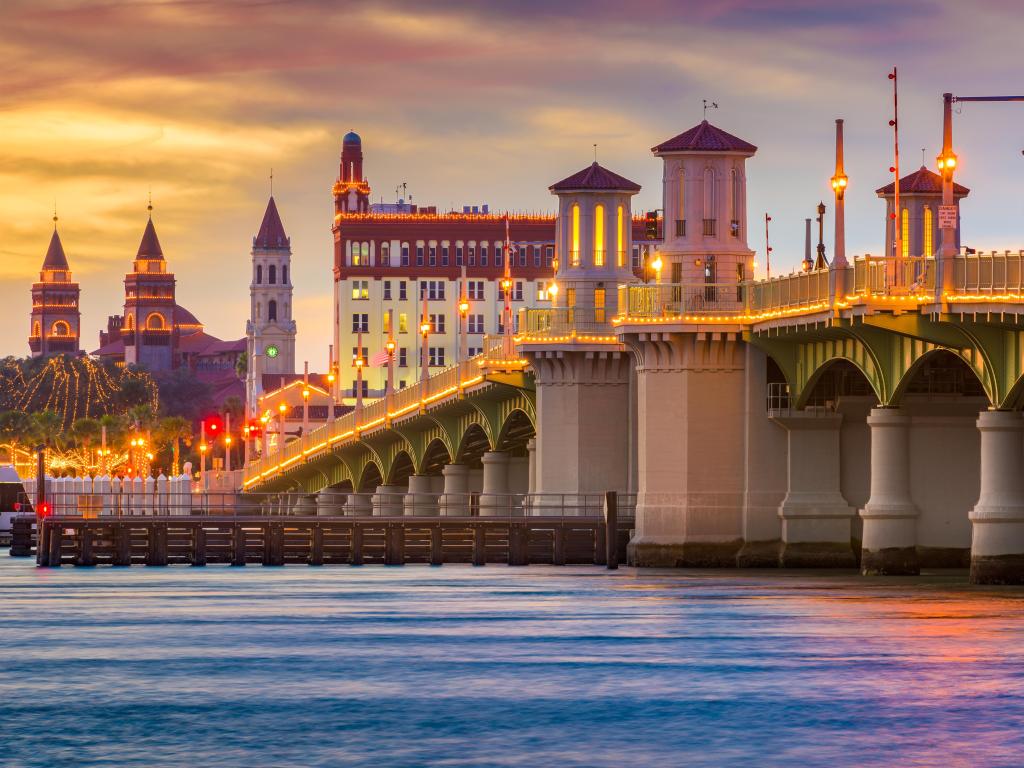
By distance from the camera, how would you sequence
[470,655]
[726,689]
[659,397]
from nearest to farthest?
[726,689] < [470,655] < [659,397]

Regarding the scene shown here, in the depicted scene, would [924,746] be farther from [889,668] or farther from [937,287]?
[937,287]

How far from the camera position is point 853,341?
312 feet

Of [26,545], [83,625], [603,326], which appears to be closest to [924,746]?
[83,625]

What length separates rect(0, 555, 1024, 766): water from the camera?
5138cm


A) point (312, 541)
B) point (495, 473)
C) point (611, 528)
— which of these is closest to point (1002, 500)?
point (611, 528)

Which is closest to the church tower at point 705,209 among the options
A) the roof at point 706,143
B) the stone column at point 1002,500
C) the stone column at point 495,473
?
the roof at point 706,143

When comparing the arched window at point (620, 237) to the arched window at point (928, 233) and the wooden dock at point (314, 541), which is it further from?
the arched window at point (928, 233)

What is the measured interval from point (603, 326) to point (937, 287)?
3335 cm

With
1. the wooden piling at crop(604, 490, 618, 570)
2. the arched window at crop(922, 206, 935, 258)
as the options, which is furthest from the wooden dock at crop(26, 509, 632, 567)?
the arched window at crop(922, 206, 935, 258)

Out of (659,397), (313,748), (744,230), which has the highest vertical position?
(744,230)

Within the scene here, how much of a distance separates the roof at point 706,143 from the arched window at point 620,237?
11.4 metres

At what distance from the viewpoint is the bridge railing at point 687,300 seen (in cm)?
10519

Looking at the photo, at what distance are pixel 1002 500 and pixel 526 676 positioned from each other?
27592 millimetres

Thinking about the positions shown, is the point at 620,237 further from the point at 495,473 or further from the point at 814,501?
the point at 495,473
